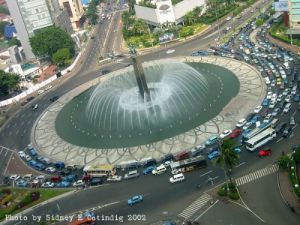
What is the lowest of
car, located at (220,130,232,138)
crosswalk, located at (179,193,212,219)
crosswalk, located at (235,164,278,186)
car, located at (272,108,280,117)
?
crosswalk, located at (179,193,212,219)

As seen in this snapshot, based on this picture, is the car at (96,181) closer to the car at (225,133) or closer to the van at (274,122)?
the car at (225,133)

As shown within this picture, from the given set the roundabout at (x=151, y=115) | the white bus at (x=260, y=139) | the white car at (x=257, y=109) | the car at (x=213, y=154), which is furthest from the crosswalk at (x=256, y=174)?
the white car at (x=257, y=109)

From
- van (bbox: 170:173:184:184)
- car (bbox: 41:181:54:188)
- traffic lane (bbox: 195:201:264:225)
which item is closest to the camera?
traffic lane (bbox: 195:201:264:225)

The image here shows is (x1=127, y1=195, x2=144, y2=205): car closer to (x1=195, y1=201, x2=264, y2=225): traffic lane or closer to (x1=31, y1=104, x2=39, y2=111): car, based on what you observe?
(x1=195, y1=201, x2=264, y2=225): traffic lane

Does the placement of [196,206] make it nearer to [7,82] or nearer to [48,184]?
[48,184]

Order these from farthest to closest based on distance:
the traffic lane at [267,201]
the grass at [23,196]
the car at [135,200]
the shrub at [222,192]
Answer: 1. the grass at [23,196]
2. the car at [135,200]
3. the shrub at [222,192]
4. the traffic lane at [267,201]

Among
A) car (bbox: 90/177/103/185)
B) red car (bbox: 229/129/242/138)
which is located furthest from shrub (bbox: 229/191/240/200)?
car (bbox: 90/177/103/185)

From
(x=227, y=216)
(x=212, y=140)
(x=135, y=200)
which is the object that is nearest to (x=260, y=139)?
(x=212, y=140)
